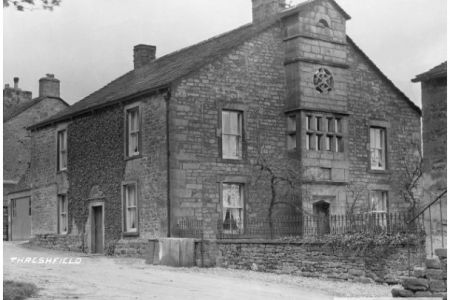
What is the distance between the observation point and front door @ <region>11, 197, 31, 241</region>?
37.3m

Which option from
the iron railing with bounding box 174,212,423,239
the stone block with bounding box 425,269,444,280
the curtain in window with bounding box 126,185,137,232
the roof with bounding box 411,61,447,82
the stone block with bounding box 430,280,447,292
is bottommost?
the stone block with bounding box 430,280,447,292

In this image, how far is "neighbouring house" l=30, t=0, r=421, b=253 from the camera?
26172 mm

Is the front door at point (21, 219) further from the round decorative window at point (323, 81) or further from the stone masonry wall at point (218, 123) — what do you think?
the round decorative window at point (323, 81)

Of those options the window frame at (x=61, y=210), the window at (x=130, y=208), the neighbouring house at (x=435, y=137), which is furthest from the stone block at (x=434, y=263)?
the window frame at (x=61, y=210)

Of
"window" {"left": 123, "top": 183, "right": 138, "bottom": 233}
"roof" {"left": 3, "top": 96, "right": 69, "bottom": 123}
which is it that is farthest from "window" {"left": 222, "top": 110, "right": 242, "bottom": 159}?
"roof" {"left": 3, "top": 96, "right": 69, "bottom": 123}

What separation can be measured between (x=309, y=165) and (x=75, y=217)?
9126mm

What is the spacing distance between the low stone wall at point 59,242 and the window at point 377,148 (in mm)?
11057

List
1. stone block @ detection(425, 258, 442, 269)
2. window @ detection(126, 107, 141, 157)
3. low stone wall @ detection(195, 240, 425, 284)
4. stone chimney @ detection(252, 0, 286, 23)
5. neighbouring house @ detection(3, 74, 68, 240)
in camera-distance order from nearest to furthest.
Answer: stone block @ detection(425, 258, 442, 269)
low stone wall @ detection(195, 240, 425, 284)
window @ detection(126, 107, 141, 157)
stone chimney @ detection(252, 0, 286, 23)
neighbouring house @ detection(3, 74, 68, 240)

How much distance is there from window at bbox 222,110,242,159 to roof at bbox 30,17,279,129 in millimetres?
1980

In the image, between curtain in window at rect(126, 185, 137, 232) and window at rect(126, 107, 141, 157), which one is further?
window at rect(126, 107, 141, 157)

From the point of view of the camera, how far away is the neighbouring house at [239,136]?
26172 mm

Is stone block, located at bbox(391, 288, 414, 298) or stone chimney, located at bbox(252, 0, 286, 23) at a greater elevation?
stone chimney, located at bbox(252, 0, 286, 23)

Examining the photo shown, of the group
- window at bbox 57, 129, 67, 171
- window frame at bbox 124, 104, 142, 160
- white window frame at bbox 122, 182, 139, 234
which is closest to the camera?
white window frame at bbox 122, 182, 139, 234

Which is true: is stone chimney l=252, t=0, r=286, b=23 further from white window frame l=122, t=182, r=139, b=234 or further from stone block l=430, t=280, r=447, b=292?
stone block l=430, t=280, r=447, b=292
